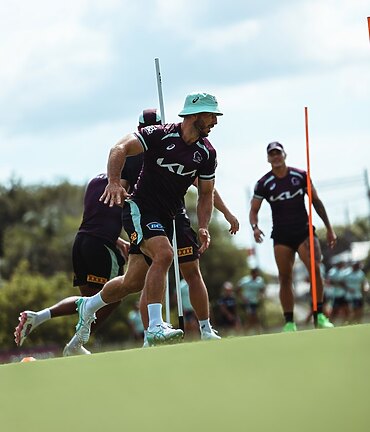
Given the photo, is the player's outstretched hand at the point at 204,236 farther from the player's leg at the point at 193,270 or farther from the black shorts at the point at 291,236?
the black shorts at the point at 291,236

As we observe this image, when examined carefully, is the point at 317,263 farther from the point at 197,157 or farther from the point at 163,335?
the point at 163,335

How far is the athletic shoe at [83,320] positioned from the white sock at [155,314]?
3.14ft

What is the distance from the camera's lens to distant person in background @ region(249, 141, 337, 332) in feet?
42.7

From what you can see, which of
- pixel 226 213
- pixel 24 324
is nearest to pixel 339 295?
pixel 226 213

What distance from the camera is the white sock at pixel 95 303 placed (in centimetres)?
953

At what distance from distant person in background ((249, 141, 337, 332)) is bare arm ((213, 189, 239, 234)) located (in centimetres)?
236

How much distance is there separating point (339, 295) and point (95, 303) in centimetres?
2011

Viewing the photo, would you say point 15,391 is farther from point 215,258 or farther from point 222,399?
point 215,258

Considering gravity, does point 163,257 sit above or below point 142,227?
below

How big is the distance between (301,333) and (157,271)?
3.33 metres

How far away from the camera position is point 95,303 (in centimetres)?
960

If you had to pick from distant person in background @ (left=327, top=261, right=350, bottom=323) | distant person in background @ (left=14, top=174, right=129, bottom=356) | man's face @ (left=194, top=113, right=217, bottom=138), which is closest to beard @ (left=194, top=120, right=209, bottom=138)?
man's face @ (left=194, top=113, right=217, bottom=138)

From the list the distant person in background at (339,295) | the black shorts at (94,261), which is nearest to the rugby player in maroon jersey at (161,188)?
the black shorts at (94,261)

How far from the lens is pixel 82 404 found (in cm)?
465
